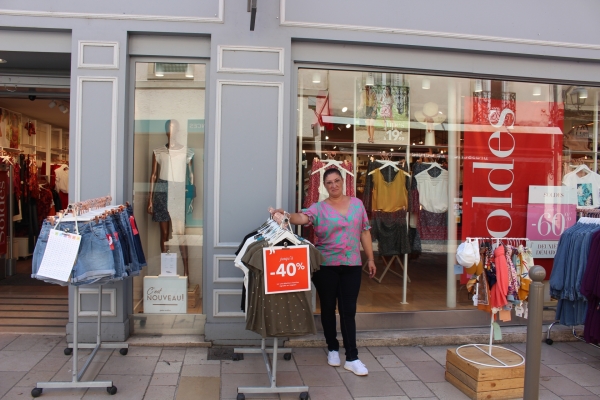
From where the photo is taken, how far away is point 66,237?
345cm

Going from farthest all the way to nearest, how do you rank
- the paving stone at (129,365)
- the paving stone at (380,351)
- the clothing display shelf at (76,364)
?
the paving stone at (380,351), the paving stone at (129,365), the clothing display shelf at (76,364)

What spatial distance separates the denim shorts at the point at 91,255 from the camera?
3578 millimetres

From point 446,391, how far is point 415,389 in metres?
0.26

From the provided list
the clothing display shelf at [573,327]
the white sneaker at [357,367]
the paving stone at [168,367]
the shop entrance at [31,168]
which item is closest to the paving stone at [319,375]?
the white sneaker at [357,367]

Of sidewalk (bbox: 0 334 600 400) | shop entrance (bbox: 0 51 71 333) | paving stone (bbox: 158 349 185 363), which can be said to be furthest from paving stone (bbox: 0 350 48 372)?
paving stone (bbox: 158 349 185 363)

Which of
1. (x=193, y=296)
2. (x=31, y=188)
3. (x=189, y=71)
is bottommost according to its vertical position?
(x=193, y=296)

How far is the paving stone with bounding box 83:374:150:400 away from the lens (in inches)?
148

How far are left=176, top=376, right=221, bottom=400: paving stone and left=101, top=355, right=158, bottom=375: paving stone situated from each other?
40 cm

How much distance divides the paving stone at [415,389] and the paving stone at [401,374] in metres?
0.08

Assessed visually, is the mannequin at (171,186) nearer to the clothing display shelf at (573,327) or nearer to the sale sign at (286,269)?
the sale sign at (286,269)

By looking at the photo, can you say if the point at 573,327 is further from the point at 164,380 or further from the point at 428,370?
the point at 164,380

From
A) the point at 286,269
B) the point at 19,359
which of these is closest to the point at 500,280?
the point at 286,269

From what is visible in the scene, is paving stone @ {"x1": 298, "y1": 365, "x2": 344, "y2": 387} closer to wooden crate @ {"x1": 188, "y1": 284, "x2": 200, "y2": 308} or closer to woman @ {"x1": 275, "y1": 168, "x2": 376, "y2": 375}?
woman @ {"x1": 275, "y1": 168, "x2": 376, "y2": 375}

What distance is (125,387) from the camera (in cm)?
392
